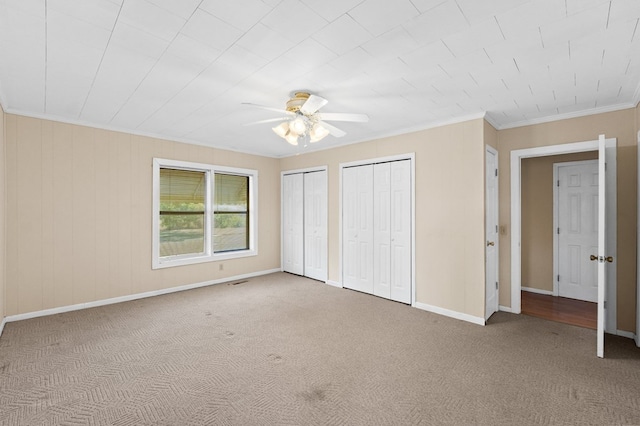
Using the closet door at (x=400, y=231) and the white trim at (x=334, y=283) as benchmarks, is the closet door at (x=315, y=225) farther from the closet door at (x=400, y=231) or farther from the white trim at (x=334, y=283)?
the closet door at (x=400, y=231)

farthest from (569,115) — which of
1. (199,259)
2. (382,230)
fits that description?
(199,259)

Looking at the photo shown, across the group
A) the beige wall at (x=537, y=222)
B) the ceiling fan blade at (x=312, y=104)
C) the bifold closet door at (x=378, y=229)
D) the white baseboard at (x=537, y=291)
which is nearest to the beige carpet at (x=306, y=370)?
the bifold closet door at (x=378, y=229)

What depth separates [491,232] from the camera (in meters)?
3.89

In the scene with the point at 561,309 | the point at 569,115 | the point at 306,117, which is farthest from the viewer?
the point at 561,309

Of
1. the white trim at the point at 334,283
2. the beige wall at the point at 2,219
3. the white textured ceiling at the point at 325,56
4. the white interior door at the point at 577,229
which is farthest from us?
the white trim at the point at 334,283

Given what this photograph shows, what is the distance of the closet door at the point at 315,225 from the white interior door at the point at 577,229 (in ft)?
12.6

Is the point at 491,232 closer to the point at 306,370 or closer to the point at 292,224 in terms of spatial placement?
the point at 306,370

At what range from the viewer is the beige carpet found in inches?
79.4

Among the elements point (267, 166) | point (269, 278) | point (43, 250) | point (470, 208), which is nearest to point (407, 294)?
point (470, 208)

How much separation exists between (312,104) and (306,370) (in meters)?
2.30

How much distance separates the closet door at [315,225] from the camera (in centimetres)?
552

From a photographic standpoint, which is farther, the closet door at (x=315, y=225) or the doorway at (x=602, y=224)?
the closet door at (x=315, y=225)

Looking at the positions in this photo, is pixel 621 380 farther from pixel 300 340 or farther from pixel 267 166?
pixel 267 166

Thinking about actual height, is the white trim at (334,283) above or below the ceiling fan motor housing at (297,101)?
below
